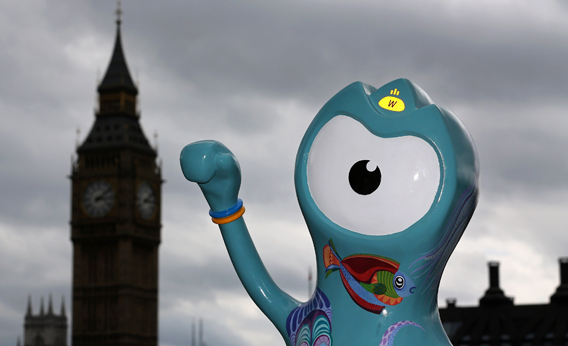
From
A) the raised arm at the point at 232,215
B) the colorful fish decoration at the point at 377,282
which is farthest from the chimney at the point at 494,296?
the colorful fish decoration at the point at 377,282

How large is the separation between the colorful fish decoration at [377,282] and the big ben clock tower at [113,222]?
2146 inches

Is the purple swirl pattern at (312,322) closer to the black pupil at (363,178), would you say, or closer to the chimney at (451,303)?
the black pupil at (363,178)

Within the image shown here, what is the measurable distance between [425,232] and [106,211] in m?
55.6

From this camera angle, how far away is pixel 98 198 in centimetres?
6081

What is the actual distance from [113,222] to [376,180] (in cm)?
5522

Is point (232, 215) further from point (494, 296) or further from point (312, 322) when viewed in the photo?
point (494, 296)

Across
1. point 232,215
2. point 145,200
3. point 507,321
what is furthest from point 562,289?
point 232,215

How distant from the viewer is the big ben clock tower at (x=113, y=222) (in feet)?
198

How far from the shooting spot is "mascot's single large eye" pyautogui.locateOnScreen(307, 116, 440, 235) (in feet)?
20.4

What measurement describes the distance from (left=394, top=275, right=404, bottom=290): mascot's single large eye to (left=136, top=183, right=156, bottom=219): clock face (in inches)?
2165

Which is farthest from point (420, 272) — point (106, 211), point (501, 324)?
point (106, 211)

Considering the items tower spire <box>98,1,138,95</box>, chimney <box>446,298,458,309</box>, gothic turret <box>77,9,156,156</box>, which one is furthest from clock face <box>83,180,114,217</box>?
chimney <box>446,298,458,309</box>

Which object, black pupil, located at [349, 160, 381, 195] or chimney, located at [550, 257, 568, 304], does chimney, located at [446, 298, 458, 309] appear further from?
black pupil, located at [349, 160, 381, 195]

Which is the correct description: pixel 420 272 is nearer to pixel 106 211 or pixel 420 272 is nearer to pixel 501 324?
pixel 501 324
